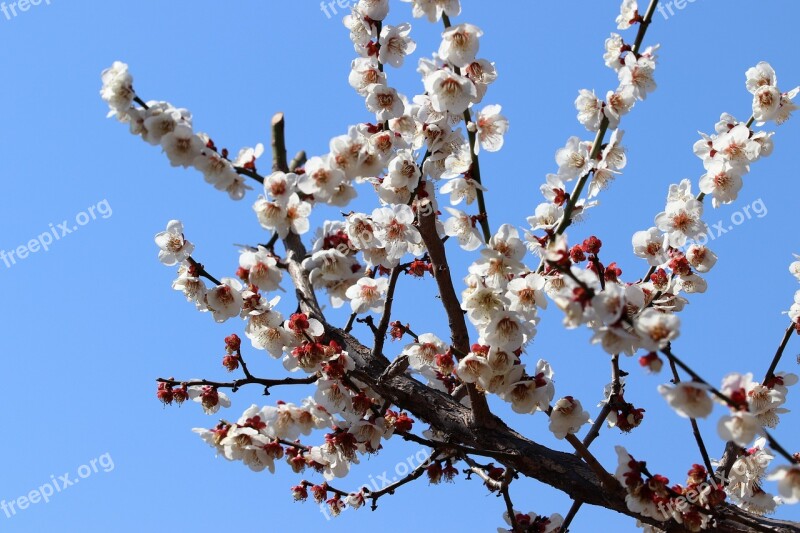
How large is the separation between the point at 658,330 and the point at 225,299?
81.4 inches

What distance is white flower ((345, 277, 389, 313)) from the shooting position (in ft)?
12.2

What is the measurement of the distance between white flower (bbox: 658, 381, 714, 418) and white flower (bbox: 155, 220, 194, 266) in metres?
2.28

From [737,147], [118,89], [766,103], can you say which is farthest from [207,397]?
[766,103]

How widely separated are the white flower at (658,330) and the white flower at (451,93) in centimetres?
134

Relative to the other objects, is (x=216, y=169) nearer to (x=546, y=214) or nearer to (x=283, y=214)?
(x=283, y=214)

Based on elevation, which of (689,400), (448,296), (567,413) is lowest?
(689,400)

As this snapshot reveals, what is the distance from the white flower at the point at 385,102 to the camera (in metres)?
3.67

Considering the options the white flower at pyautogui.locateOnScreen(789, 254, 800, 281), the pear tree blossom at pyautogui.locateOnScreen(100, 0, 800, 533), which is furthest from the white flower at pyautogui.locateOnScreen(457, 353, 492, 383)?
the white flower at pyautogui.locateOnScreen(789, 254, 800, 281)

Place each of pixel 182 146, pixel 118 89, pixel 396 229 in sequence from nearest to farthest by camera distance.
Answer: pixel 118 89 < pixel 182 146 < pixel 396 229

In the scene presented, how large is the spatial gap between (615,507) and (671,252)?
52.0 inches

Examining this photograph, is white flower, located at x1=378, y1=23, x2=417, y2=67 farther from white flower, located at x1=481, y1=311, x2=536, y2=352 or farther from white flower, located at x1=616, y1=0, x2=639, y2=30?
white flower, located at x1=481, y1=311, x2=536, y2=352

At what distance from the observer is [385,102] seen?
12.1 ft

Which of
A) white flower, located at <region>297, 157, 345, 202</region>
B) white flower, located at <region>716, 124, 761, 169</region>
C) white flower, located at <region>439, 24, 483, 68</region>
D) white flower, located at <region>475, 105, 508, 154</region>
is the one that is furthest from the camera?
white flower, located at <region>716, 124, 761, 169</region>

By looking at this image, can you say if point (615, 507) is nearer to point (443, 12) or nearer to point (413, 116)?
point (413, 116)
